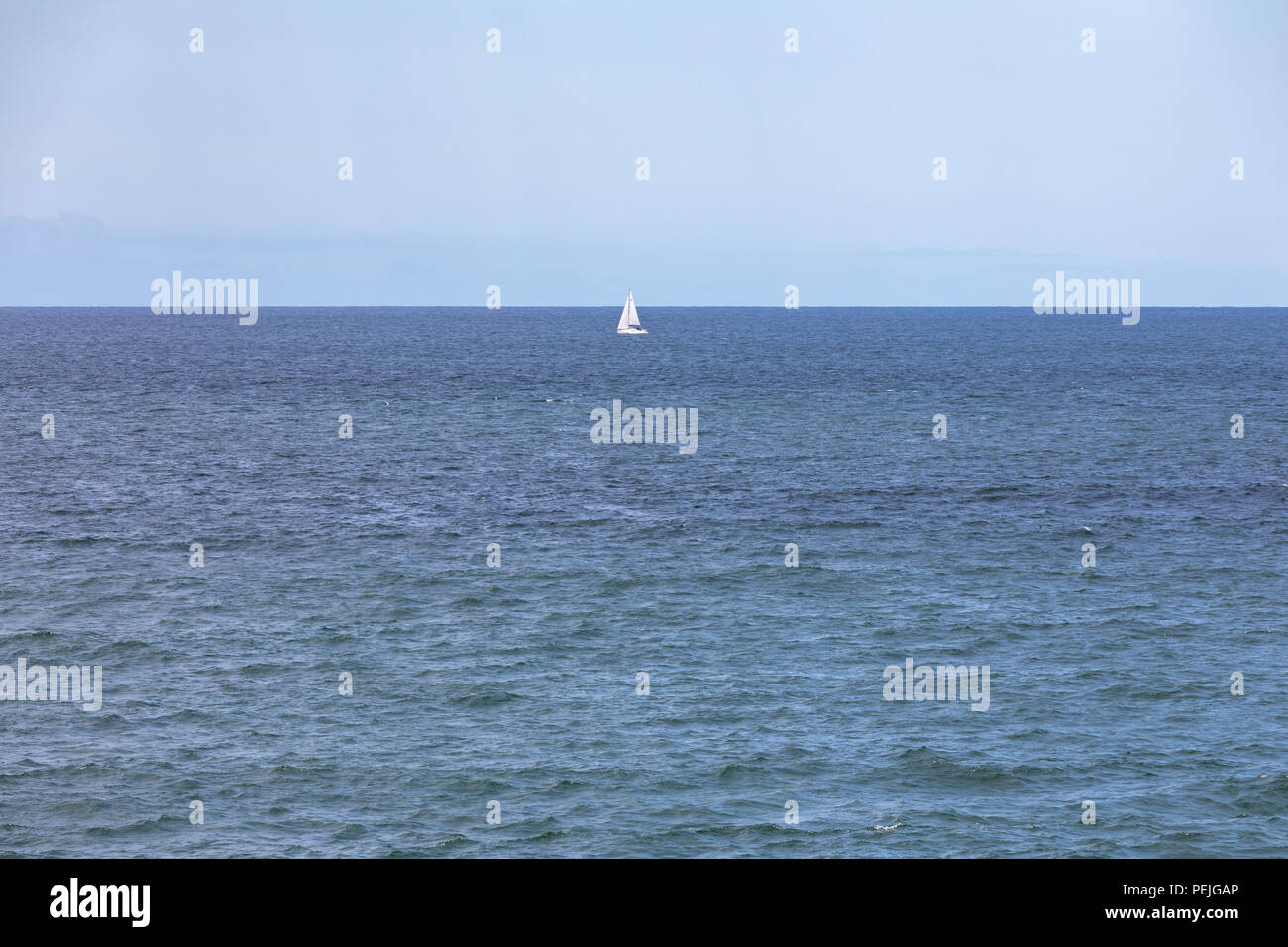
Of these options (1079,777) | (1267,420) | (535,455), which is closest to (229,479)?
(535,455)

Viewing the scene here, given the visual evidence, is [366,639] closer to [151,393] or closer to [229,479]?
[229,479]

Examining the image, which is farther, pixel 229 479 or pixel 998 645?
pixel 229 479

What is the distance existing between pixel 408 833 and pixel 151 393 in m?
118

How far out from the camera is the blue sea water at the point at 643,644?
32.2 m

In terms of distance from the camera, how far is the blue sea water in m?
32.2

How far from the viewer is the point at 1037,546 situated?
2425 inches

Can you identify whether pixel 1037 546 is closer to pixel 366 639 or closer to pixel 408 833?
pixel 366 639

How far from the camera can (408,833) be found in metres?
31.1

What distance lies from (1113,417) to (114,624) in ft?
308

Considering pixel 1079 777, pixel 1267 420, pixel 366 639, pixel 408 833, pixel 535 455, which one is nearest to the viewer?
pixel 408 833

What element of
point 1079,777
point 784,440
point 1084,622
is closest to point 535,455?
point 784,440

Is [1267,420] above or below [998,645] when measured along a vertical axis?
above

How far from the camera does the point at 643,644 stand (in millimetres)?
46750
